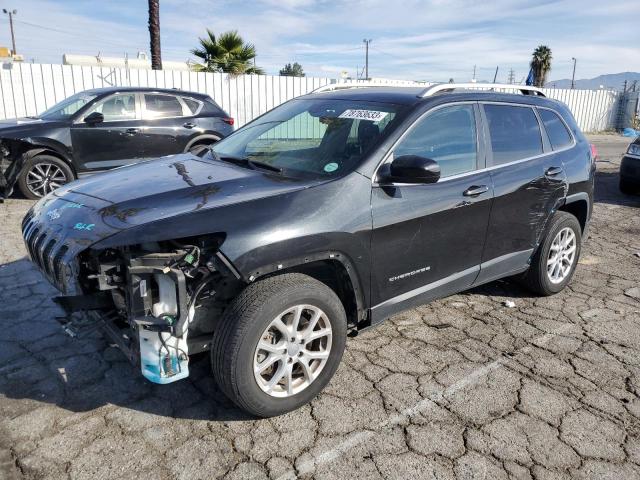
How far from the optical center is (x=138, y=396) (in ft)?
10.2

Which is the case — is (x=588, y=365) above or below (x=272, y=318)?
below

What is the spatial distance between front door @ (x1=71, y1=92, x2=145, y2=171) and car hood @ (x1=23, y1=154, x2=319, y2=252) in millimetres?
5154

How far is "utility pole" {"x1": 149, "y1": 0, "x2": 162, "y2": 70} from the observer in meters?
16.8

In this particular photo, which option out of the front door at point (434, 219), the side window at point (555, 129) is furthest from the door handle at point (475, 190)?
the side window at point (555, 129)

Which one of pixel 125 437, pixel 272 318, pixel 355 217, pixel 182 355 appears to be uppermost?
pixel 355 217

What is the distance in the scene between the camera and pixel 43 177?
788 centimetres

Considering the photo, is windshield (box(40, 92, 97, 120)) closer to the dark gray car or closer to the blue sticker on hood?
the blue sticker on hood

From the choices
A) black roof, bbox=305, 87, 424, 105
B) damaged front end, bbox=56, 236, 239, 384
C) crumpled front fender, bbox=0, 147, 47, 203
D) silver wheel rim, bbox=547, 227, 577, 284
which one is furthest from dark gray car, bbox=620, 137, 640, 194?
crumpled front fender, bbox=0, 147, 47, 203

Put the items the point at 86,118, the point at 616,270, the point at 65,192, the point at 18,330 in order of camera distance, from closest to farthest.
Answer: the point at 65,192 → the point at 18,330 → the point at 616,270 → the point at 86,118

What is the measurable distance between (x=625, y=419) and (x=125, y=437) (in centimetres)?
282

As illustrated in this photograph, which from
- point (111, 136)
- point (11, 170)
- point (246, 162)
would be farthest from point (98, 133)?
point (246, 162)

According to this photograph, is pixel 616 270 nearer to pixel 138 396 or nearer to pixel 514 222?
pixel 514 222

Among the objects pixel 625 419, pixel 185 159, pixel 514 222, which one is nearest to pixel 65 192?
pixel 185 159

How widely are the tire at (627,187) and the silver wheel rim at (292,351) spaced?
8.84 m
